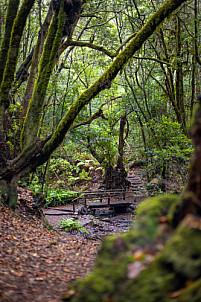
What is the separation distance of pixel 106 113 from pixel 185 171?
10390 millimetres

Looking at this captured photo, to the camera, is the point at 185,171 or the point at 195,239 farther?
the point at 185,171

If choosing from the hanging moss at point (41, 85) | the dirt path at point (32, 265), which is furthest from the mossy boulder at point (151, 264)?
the hanging moss at point (41, 85)

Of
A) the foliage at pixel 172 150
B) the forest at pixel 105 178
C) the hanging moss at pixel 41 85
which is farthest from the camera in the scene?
the foliage at pixel 172 150

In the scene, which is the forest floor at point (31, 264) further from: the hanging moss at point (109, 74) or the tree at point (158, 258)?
the hanging moss at point (109, 74)

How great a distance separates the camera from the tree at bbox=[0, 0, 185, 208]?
21.8ft

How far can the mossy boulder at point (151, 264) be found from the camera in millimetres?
1607

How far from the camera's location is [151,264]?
1786 millimetres

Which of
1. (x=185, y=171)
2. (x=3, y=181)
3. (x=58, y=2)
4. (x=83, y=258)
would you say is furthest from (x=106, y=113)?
(x=83, y=258)

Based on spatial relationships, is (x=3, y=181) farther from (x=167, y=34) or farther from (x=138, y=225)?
(x=167, y=34)

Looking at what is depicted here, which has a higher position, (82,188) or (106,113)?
(106,113)

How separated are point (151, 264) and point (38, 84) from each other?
6.39 m

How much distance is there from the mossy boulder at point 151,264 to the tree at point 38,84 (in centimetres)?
507

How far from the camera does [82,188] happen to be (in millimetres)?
19641

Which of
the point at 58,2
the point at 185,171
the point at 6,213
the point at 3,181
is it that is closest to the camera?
the point at 6,213
